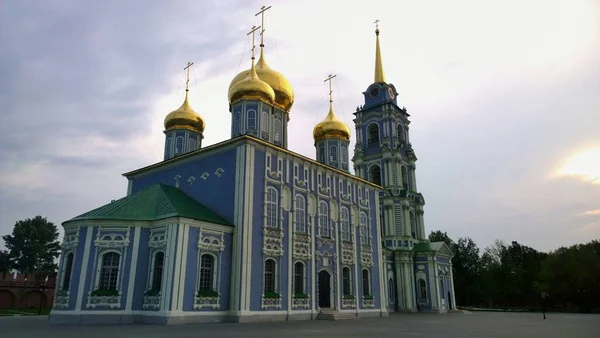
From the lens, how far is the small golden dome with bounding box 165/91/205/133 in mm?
31625

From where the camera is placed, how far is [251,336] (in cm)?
1365

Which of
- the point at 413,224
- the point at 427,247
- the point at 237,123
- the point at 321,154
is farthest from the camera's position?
the point at 413,224

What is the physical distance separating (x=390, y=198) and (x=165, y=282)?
25.6 metres

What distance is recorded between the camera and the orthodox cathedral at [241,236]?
20344 mm

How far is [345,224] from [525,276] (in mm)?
42902

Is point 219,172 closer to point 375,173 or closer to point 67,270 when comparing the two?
point 67,270

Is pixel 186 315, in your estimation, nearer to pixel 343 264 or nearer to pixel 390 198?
pixel 343 264

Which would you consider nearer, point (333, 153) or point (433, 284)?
point (333, 153)

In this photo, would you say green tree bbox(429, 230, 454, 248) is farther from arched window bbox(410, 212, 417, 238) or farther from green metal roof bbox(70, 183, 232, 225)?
green metal roof bbox(70, 183, 232, 225)

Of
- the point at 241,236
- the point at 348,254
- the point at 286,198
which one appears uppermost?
the point at 286,198

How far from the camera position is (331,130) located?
3456 cm

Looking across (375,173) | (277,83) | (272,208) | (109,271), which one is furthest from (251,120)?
(375,173)

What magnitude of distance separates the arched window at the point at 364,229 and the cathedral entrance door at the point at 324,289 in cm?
455

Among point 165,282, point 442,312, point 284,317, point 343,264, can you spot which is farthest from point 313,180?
point 442,312
